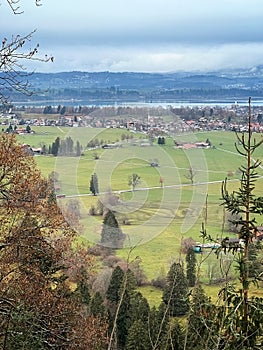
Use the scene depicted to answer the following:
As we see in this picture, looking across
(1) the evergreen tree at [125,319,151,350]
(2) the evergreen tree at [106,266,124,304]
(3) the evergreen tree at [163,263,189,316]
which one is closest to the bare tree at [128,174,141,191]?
(2) the evergreen tree at [106,266,124,304]

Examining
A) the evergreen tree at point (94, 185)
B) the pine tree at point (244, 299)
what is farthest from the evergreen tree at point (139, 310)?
the pine tree at point (244, 299)

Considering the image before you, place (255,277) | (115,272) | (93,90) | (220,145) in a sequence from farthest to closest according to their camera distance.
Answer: (93,90)
(220,145)
(115,272)
(255,277)

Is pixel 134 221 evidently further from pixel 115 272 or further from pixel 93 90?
pixel 93 90

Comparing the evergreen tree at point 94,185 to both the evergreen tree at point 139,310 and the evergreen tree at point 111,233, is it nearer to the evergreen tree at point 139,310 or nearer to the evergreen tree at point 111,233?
the evergreen tree at point 111,233

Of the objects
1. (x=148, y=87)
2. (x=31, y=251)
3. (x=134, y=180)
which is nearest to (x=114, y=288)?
(x=31, y=251)

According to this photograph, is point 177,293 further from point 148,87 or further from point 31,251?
point 148,87

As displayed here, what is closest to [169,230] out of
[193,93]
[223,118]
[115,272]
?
[115,272]
